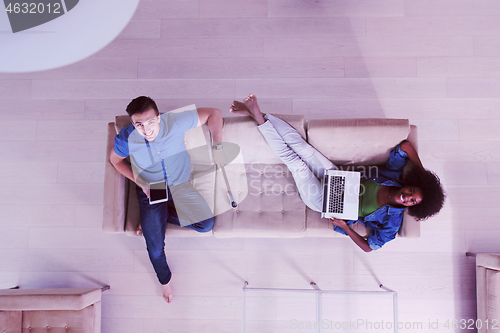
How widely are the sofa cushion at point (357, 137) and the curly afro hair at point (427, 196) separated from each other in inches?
10.1

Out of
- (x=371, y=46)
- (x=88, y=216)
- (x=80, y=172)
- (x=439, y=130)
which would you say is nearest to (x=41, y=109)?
(x=80, y=172)

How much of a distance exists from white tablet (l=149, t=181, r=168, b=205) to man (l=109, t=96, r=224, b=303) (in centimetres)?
6

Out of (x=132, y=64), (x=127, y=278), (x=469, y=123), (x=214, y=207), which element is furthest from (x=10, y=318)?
(x=469, y=123)

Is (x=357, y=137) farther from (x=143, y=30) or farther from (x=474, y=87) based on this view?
(x=143, y=30)

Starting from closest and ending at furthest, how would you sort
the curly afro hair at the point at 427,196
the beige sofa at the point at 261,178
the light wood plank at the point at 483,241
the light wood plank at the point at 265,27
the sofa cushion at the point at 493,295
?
the curly afro hair at the point at 427,196 → the beige sofa at the point at 261,178 → the sofa cushion at the point at 493,295 → the light wood plank at the point at 483,241 → the light wood plank at the point at 265,27

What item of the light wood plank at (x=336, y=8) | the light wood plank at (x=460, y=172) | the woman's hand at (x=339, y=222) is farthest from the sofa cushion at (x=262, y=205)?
the light wood plank at (x=336, y=8)

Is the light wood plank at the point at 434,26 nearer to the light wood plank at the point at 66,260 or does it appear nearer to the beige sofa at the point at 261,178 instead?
the beige sofa at the point at 261,178

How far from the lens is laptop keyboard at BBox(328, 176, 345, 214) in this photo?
1828 mm

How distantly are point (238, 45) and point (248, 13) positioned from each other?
0.31 meters

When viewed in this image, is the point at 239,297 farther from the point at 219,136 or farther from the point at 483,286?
the point at 483,286

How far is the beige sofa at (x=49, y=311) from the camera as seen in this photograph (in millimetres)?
1828

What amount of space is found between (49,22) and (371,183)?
1978mm

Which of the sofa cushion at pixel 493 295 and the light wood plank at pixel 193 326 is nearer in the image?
the sofa cushion at pixel 493 295

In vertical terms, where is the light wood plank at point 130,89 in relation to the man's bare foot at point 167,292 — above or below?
above
